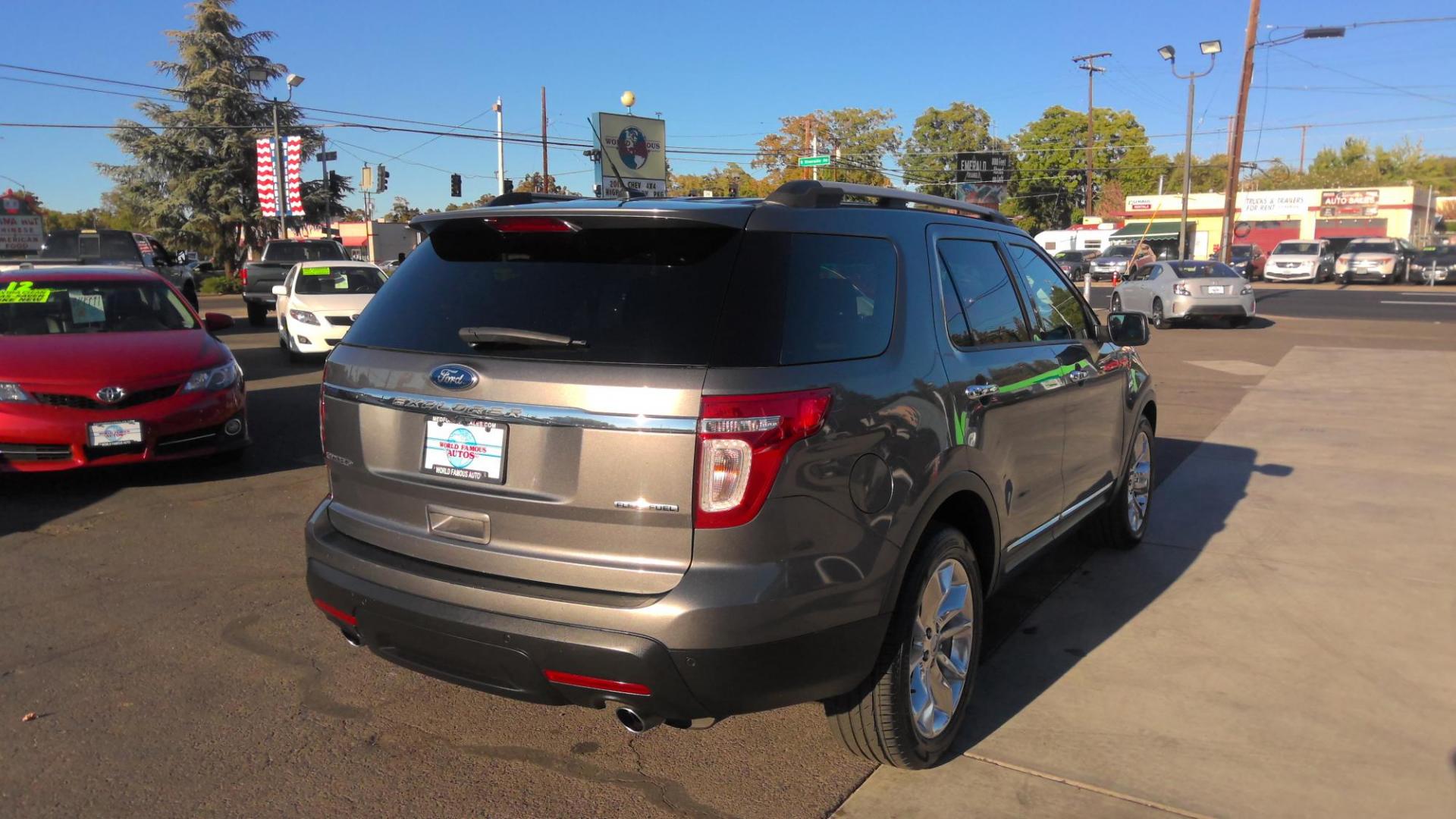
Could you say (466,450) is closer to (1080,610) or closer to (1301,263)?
(1080,610)

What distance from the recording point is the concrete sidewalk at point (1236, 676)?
323cm

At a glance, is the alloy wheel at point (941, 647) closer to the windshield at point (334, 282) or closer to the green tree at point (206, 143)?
the windshield at point (334, 282)

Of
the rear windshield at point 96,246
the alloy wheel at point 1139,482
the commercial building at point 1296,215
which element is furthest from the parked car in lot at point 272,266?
the commercial building at point 1296,215

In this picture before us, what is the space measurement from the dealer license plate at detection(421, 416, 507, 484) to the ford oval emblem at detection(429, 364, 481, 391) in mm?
100

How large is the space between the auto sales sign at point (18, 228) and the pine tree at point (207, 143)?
1251 centimetres

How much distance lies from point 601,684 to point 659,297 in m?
1.06

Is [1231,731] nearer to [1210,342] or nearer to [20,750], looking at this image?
[20,750]

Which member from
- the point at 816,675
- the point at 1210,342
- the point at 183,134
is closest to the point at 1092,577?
the point at 816,675

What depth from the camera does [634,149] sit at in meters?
23.8

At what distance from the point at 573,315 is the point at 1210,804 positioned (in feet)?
8.01

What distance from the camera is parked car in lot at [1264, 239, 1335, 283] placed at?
129 ft

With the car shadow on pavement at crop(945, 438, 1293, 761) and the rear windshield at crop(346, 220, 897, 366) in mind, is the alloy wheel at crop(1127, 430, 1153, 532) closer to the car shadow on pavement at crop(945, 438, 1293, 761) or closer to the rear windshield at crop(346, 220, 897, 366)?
the car shadow on pavement at crop(945, 438, 1293, 761)

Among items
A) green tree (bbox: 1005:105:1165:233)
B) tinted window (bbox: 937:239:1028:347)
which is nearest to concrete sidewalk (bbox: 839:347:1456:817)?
tinted window (bbox: 937:239:1028:347)

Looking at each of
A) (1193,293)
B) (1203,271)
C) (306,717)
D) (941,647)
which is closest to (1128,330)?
(941,647)
